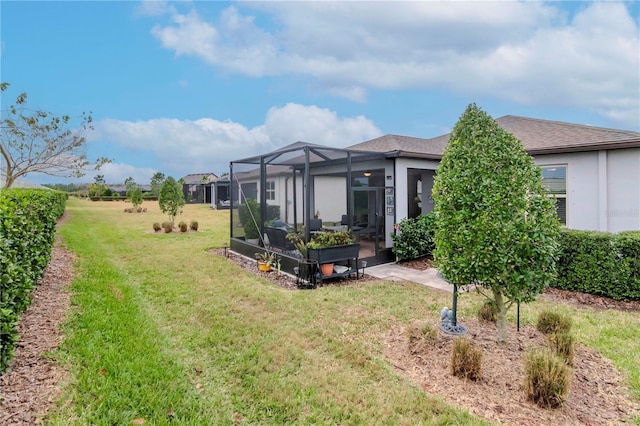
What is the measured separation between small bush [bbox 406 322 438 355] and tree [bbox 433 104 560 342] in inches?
27.0

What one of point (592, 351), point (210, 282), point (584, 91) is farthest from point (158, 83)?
point (584, 91)

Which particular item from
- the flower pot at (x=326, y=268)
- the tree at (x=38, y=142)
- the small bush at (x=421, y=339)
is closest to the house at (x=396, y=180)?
the flower pot at (x=326, y=268)

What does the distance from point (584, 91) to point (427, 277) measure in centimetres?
1060

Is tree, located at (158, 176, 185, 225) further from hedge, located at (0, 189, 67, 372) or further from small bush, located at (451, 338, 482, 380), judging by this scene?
small bush, located at (451, 338, 482, 380)

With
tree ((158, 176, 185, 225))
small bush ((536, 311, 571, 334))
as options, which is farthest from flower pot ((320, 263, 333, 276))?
tree ((158, 176, 185, 225))

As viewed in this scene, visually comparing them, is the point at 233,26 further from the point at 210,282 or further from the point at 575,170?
the point at 575,170

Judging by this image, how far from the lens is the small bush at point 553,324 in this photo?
382cm

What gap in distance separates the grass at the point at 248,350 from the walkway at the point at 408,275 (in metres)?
0.53

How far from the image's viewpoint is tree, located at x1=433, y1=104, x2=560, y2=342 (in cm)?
327

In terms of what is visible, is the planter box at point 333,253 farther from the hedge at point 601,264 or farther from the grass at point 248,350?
the hedge at point 601,264

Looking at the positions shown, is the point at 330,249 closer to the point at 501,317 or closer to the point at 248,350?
the point at 248,350

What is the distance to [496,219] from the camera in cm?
328

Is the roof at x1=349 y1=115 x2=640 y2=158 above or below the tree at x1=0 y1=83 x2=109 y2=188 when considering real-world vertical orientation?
below

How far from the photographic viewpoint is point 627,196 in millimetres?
7191
